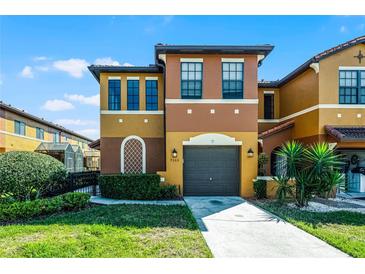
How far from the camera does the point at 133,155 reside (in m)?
13.8

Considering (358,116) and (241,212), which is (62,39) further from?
(358,116)

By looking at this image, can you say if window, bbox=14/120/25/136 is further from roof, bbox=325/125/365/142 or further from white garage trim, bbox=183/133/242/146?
roof, bbox=325/125/365/142

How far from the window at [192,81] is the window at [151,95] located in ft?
8.52

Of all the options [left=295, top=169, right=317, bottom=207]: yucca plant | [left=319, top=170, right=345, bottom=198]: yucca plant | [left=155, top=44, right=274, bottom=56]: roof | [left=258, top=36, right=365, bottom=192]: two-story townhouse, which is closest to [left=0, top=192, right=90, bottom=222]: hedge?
[left=155, top=44, right=274, bottom=56]: roof

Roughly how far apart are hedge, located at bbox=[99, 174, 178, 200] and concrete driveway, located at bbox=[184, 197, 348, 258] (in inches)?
85.6

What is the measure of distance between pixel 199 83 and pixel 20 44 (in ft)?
25.5

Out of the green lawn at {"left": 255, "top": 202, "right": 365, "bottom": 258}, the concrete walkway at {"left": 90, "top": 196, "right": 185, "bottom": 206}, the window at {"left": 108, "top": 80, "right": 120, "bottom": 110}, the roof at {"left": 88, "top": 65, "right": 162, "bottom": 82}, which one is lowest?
the concrete walkway at {"left": 90, "top": 196, "right": 185, "bottom": 206}

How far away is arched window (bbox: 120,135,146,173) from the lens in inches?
537

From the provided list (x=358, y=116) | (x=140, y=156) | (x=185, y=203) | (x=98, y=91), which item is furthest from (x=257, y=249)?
(x=98, y=91)

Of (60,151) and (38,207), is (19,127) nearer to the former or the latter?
(60,151)

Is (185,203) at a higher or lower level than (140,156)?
lower

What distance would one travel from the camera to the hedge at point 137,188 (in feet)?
36.2

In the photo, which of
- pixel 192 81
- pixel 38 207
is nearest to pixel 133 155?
pixel 192 81

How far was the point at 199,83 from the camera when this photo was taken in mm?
11961
